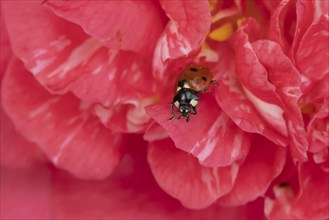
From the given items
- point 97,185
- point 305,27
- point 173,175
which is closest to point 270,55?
point 305,27

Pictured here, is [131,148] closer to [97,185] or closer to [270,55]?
[97,185]

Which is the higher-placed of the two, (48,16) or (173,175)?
(48,16)

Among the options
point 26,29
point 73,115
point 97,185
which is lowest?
point 97,185

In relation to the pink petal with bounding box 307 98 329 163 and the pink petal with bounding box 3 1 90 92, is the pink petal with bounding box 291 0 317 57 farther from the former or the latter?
the pink petal with bounding box 3 1 90 92

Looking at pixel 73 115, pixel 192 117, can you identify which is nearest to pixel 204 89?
pixel 192 117

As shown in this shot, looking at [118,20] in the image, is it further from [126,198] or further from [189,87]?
[126,198]

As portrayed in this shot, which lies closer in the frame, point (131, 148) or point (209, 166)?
point (209, 166)
